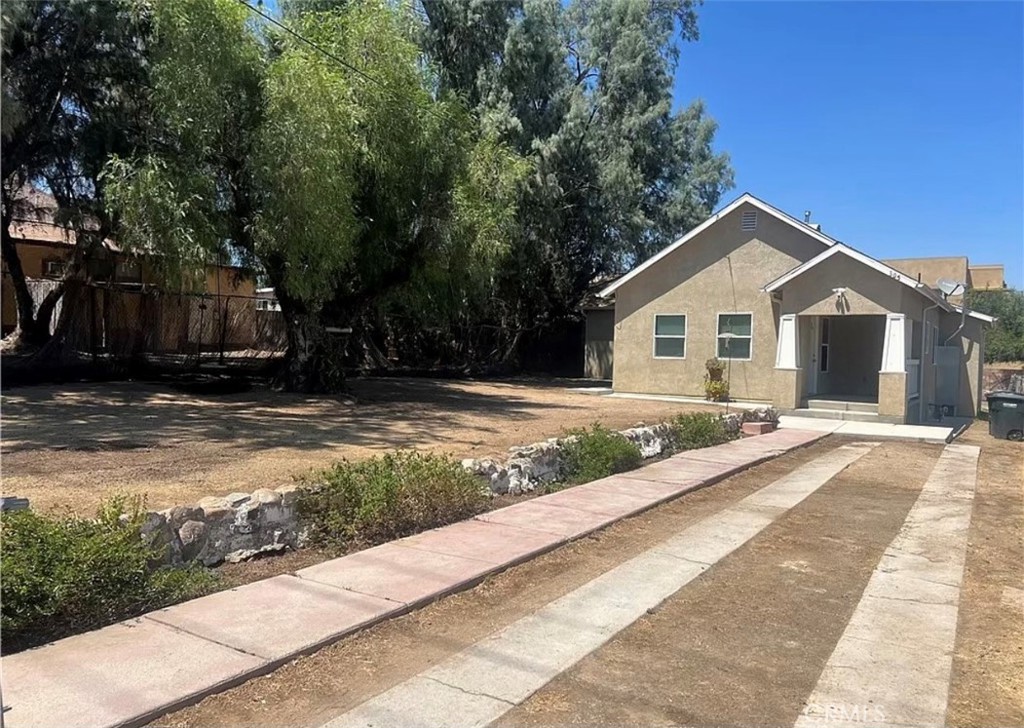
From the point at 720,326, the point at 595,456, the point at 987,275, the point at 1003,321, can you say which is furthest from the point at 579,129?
the point at 987,275

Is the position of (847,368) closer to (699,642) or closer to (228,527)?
(699,642)

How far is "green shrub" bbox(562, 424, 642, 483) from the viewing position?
9992 mm

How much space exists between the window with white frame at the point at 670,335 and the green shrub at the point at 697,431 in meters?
7.95

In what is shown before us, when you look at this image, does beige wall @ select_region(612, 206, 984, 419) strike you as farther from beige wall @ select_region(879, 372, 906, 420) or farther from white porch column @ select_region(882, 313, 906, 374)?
white porch column @ select_region(882, 313, 906, 374)

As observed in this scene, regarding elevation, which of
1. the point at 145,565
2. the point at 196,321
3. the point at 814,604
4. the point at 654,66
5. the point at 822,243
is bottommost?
the point at 814,604

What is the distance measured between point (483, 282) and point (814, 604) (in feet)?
46.2

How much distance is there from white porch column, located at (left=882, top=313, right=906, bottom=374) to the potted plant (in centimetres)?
422

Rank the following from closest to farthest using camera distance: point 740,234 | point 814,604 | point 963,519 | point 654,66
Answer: point 814,604 < point 963,519 < point 740,234 < point 654,66

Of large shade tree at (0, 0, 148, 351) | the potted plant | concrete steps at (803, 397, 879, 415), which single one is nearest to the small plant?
the potted plant

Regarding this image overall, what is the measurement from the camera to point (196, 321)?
65.1 ft

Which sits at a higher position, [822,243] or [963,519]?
[822,243]

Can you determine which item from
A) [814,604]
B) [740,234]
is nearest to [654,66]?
A: [740,234]

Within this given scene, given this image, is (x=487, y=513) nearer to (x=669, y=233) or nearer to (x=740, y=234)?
(x=740, y=234)

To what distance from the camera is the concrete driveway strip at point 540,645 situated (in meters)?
3.71
